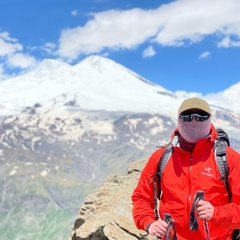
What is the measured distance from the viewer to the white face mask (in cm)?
748

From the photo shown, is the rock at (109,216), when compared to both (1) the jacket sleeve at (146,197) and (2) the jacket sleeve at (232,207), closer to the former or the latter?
(1) the jacket sleeve at (146,197)

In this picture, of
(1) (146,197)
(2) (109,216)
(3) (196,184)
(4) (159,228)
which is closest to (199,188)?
(3) (196,184)

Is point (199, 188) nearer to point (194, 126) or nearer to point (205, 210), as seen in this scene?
point (205, 210)

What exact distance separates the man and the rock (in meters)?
7.71

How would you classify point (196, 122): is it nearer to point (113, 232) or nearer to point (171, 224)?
point (171, 224)

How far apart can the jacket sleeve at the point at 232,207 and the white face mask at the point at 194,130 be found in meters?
0.52

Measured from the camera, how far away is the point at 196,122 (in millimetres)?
7453

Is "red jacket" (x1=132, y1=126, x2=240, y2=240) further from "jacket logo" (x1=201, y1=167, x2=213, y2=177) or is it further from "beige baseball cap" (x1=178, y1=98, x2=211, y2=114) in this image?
"beige baseball cap" (x1=178, y1=98, x2=211, y2=114)

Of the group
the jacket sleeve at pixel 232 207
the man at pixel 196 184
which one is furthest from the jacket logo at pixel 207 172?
the jacket sleeve at pixel 232 207

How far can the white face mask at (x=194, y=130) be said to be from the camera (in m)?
7.48

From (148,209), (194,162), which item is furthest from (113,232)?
(194,162)

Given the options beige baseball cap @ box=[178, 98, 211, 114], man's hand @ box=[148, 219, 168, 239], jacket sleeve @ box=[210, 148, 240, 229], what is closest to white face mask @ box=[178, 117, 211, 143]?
beige baseball cap @ box=[178, 98, 211, 114]

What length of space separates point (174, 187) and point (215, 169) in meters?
0.80

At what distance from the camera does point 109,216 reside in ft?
54.3
